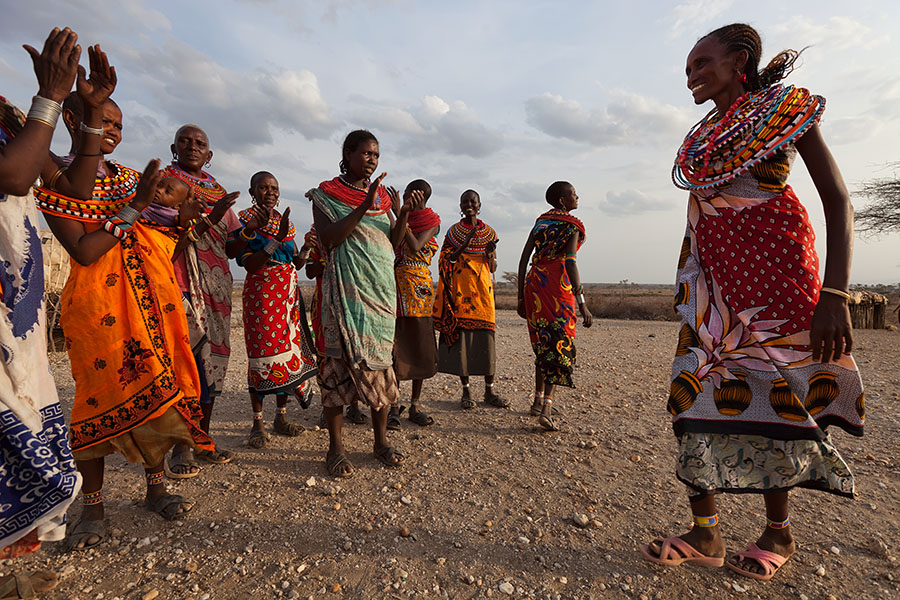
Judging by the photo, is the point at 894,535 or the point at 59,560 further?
the point at 894,535

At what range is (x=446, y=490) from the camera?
315cm

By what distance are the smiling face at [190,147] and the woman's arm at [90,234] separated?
52.0 inches

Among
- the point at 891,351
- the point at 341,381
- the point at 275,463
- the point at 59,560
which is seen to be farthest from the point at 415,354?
the point at 891,351

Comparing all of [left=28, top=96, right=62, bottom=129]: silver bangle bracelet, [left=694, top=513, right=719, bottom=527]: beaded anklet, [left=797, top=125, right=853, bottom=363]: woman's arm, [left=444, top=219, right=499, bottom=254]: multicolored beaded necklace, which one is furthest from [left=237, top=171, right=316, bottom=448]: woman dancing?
[left=797, top=125, right=853, bottom=363]: woman's arm

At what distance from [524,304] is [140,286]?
3393mm

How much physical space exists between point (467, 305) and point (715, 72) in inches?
138

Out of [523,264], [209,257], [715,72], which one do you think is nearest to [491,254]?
[523,264]

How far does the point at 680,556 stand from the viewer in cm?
225

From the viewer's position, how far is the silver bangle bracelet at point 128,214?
245 centimetres

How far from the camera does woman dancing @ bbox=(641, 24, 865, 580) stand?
1.97m

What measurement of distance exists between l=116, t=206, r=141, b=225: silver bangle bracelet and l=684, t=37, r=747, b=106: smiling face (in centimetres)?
288

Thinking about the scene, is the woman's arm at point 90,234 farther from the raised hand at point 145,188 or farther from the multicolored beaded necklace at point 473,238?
the multicolored beaded necklace at point 473,238

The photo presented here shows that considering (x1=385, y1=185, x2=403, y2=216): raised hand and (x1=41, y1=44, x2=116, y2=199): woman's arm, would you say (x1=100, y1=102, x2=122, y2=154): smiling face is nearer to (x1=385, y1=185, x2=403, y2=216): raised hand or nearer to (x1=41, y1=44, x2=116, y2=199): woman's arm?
(x1=41, y1=44, x2=116, y2=199): woman's arm

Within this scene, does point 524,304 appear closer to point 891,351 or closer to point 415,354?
point 415,354
